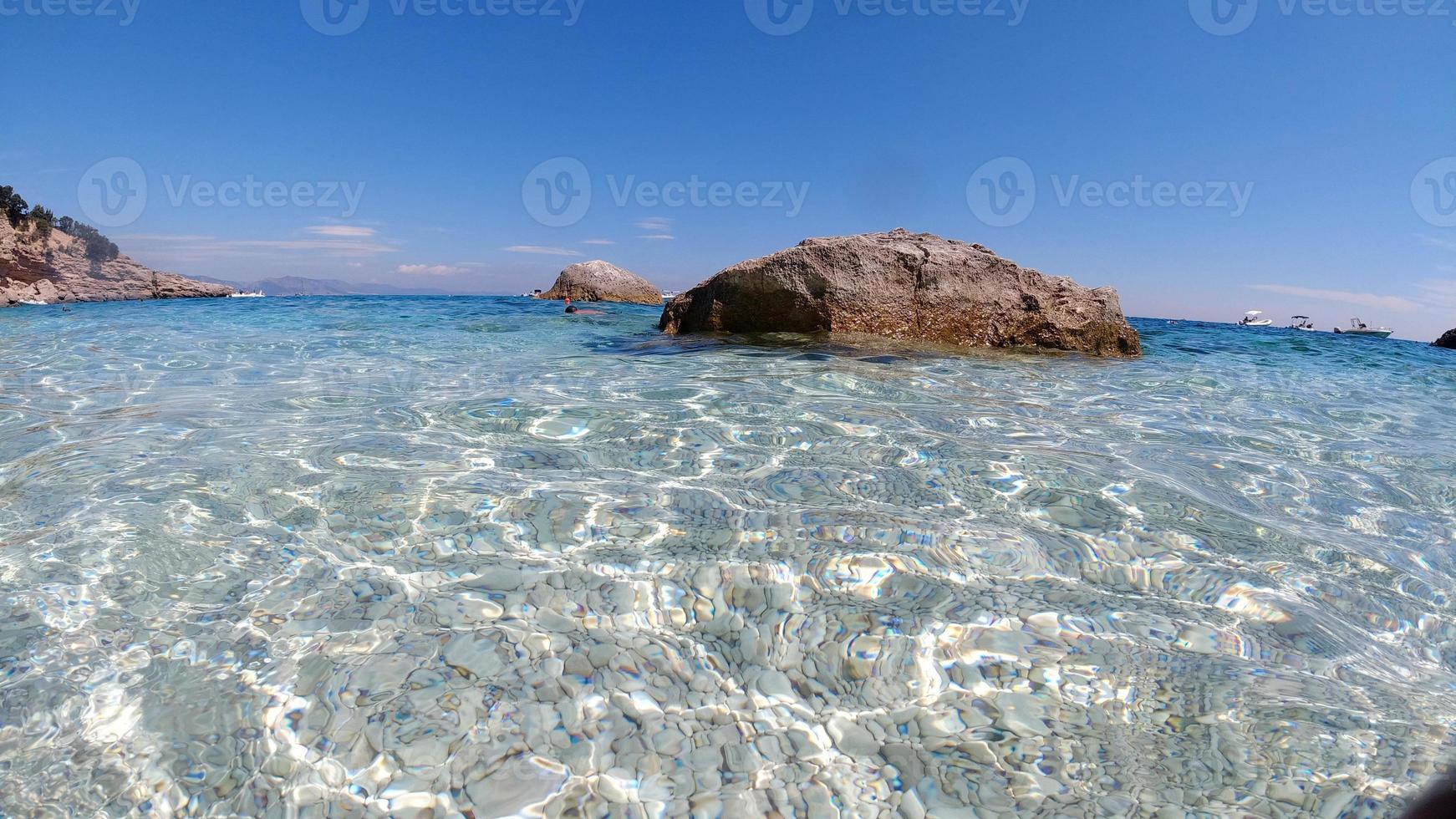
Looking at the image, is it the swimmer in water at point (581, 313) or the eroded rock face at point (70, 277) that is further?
the eroded rock face at point (70, 277)

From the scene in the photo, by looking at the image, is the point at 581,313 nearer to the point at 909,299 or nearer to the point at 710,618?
the point at 909,299

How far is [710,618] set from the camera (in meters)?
1.90

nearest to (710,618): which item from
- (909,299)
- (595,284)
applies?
(909,299)

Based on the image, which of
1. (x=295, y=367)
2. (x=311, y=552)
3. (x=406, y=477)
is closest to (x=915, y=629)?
(x=311, y=552)

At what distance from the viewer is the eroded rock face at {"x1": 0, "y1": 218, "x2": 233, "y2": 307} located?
79.0 feet

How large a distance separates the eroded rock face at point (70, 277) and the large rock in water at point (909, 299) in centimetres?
2801

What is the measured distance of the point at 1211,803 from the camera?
1.31 meters

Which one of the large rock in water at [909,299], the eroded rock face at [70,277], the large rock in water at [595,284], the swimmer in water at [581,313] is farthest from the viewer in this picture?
the large rock in water at [595,284]

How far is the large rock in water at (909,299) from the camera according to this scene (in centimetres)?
872

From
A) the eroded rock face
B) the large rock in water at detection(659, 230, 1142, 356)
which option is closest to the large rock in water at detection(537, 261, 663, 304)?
the large rock in water at detection(659, 230, 1142, 356)

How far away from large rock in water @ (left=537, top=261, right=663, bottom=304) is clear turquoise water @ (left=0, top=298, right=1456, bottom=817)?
21160 millimetres

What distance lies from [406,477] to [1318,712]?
323 centimetres

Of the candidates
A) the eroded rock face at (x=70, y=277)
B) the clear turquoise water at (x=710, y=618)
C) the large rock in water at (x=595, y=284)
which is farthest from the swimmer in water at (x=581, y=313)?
the eroded rock face at (x=70, y=277)

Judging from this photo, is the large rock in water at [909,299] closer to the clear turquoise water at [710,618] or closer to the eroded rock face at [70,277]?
the clear turquoise water at [710,618]
